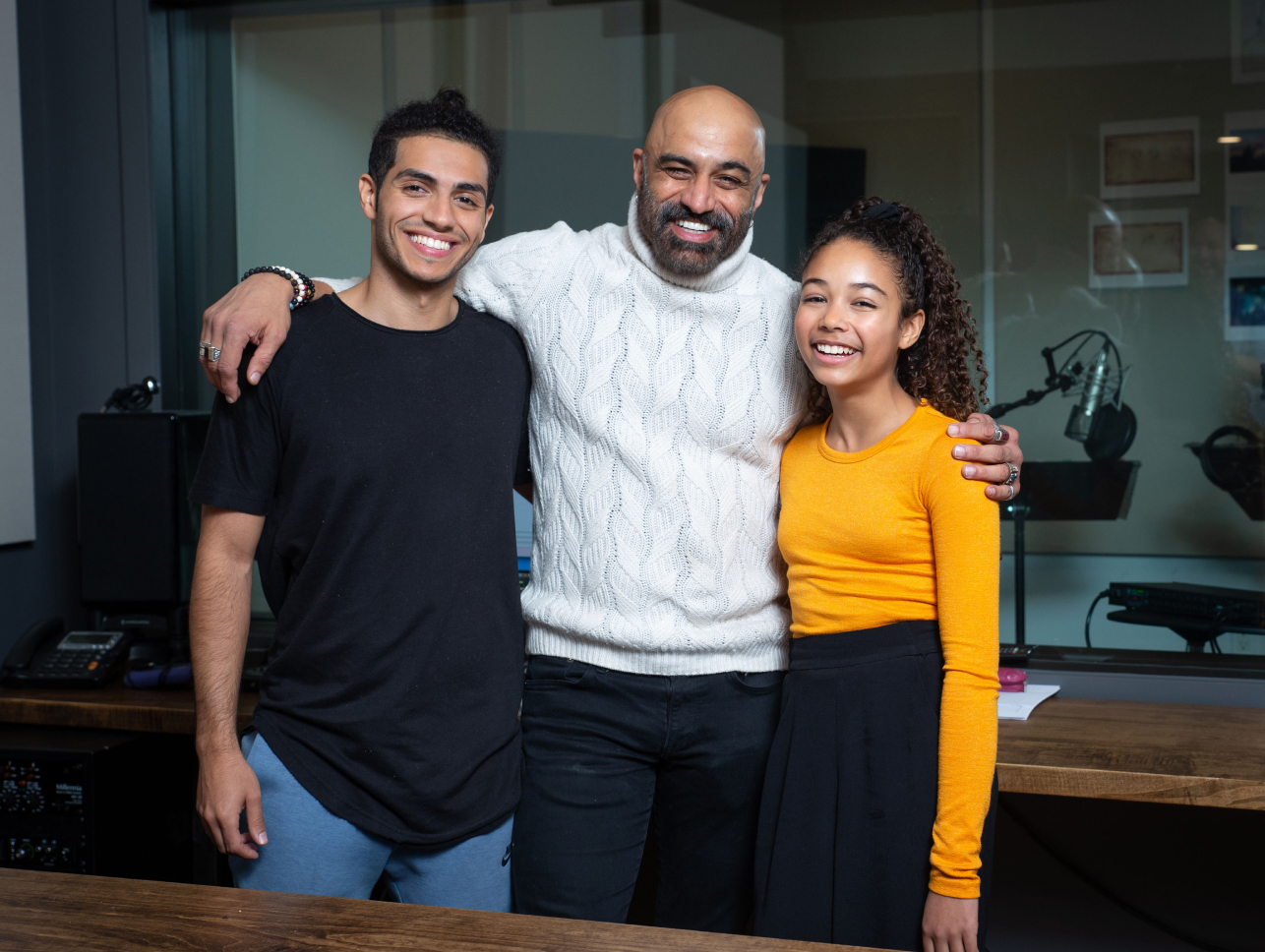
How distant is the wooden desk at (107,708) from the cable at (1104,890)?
1591mm

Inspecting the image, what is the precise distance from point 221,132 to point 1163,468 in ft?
7.65

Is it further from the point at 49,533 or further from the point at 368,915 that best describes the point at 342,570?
the point at 49,533

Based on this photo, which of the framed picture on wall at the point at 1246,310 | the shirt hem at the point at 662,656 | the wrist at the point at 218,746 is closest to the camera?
the wrist at the point at 218,746

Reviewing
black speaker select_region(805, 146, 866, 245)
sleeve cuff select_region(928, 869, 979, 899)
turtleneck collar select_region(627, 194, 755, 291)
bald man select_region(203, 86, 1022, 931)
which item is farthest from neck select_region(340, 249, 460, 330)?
black speaker select_region(805, 146, 866, 245)

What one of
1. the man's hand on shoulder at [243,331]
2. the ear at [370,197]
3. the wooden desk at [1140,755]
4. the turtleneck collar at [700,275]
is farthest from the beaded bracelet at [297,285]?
the wooden desk at [1140,755]

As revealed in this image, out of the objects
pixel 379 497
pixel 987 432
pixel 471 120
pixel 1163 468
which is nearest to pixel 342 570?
pixel 379 497

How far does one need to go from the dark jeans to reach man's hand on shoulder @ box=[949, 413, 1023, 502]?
0.43 meters

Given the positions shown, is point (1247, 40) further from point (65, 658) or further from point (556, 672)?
point (65, 658)

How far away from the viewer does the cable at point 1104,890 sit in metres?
2.17

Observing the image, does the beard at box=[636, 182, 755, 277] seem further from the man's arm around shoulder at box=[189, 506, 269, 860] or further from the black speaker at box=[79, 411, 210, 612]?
the black speaker at box=[79, 411, 210, 612]

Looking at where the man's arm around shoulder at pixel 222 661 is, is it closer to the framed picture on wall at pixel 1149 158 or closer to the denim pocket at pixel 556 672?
the denim pocket at pixel 556 672

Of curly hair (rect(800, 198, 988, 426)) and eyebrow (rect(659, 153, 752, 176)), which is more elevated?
eyebrow (rect(659, 153, 752, 176))

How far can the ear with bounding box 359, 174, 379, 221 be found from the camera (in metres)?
1.46

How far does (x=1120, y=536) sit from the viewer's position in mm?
2252
